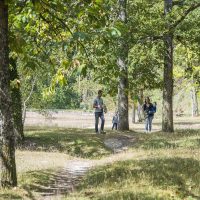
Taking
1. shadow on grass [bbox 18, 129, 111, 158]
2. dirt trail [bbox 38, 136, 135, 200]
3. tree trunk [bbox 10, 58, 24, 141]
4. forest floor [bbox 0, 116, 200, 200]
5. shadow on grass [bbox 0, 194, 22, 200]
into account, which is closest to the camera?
shadow on grass [bbox 0, 194, 22, 200]

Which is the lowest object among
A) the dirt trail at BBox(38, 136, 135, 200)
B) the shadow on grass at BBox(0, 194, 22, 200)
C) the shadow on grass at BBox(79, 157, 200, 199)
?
the dirt trail at BBox(38, 136, 135, 200)

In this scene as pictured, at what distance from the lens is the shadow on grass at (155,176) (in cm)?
925

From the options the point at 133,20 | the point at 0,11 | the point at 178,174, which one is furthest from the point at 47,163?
the point at 133,20

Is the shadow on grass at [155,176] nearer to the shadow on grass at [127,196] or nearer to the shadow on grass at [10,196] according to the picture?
the shadow on grass at [127,196]

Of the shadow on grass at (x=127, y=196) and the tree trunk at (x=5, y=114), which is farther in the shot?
the tree trunk at (x=5, y=114)

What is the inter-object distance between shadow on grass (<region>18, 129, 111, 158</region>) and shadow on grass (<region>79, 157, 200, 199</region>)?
5.99 m

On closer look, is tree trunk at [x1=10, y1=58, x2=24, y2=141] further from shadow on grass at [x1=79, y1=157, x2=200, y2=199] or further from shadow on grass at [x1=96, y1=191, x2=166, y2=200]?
shadow on grass at [x1=96, y1=191, x2=166, y2=200]

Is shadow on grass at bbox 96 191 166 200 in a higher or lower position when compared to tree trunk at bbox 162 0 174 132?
lower

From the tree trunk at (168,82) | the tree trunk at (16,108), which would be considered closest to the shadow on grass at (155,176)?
the tree trunk at (16,108)

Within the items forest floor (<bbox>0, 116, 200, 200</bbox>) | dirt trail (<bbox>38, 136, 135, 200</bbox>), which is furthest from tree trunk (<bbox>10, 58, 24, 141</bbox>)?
dirt trail (<bbox>38, 136, 135, 200</bbox>)

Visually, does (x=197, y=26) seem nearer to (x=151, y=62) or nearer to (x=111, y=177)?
(x=151, y=62)

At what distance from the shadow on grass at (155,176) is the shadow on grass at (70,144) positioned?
5991 millimetres

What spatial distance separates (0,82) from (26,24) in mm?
1688

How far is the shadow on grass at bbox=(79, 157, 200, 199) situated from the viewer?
9250mm
